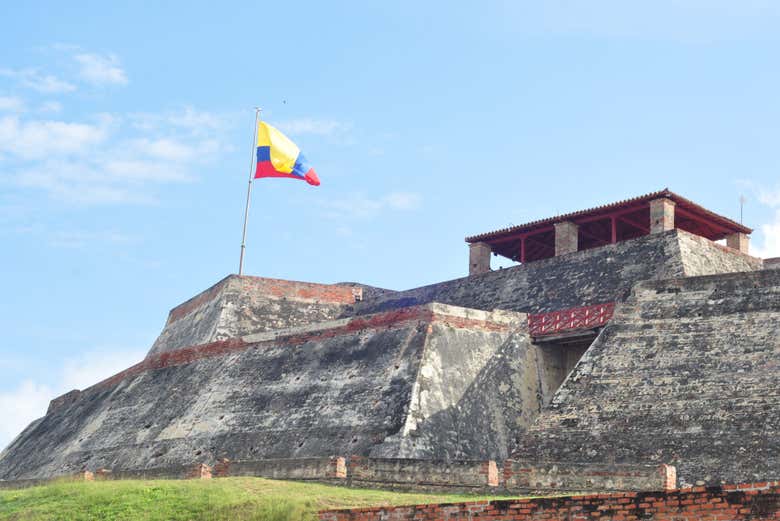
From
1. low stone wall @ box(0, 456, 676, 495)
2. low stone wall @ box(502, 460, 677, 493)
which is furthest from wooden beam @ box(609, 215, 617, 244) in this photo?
low stone wall @ box(0, 456, 676, 495)

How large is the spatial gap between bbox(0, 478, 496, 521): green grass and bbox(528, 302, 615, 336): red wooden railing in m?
7.79

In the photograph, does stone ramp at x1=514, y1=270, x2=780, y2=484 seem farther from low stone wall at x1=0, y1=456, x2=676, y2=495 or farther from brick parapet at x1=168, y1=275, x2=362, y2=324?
brick parapet at x1=168, y1=275, x2=362, y2=324

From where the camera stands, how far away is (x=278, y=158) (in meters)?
32.3

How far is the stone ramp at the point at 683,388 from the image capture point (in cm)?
1694

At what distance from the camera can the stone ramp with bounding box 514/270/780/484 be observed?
1694 cm

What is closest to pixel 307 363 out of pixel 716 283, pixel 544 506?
pixel 716 283

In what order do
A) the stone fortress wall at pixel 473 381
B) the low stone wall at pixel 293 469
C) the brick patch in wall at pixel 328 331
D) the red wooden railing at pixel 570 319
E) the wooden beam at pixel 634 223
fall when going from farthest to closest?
the wooden beam at pixel 634 223 < the brick patch in wall at pixel 328 331 < the red wooden railing at pixel 570 319 < the stone fortress wall at pixel 473 381 < the low stone wall at pixel 293 469

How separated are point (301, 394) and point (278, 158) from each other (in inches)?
427

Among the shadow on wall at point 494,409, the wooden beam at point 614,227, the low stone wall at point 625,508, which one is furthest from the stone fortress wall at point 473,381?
the low stone wall at point 625,508

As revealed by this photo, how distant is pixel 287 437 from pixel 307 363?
2.41m

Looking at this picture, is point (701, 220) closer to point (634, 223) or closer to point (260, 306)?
point (634, 223)

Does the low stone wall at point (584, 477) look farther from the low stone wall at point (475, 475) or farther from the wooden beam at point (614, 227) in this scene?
the wooden beam at point (614, 227)

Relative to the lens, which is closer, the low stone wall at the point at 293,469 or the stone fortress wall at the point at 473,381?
the low stone wall at the point at 293,469

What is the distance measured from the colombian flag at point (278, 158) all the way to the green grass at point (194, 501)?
16987 millimetres
